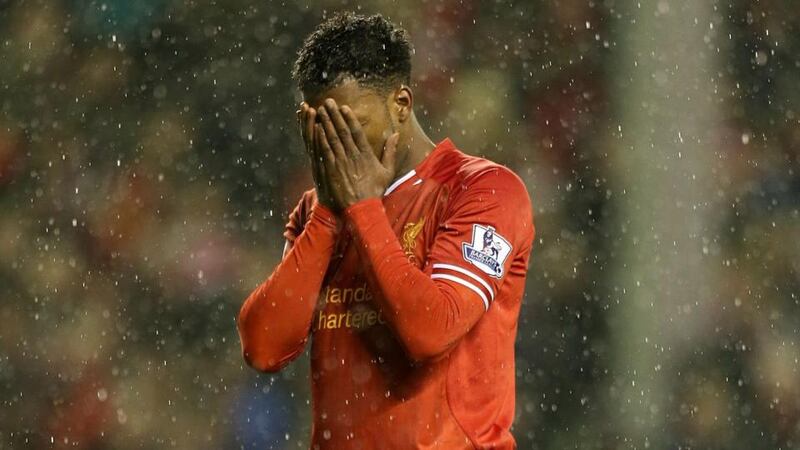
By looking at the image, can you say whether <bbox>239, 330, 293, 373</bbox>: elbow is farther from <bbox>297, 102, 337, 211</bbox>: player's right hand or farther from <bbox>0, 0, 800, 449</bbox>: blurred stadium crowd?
<bbox>0, 0, 800, 449</bbox>: blurred stadium crowd

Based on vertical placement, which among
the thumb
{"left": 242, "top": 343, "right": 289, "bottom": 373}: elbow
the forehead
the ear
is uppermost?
the forehead

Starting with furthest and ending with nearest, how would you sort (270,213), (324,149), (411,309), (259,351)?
(270,213), (259,351), (324,149), (411,309)

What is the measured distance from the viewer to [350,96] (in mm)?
2611

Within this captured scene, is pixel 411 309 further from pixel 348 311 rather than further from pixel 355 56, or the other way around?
pixel 355 56

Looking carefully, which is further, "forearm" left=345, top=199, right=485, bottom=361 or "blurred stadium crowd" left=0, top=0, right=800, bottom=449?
"blurred stadium crowd" left=0, top=0, right=800, bottom=449

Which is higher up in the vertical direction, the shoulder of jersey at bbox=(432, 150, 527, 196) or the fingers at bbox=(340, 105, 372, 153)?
the fingers at bbox=(340, 105, 372, 153)

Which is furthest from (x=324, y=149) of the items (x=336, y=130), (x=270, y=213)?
(x=270, y=213)

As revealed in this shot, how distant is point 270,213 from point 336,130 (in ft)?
9.44

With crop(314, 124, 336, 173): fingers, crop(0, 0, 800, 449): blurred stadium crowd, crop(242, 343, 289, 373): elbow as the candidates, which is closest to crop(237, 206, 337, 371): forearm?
crop(242, 343, 289, 373): elbow

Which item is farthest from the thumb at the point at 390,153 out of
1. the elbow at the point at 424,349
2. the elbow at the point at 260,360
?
the elbow at the point at 260,360

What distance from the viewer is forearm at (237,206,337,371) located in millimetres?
2588

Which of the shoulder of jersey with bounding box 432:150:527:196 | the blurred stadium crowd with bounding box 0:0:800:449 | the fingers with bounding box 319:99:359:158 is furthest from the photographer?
the blurred stadium crowd with bounding box 0:0:800:449

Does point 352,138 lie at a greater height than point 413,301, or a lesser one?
greater

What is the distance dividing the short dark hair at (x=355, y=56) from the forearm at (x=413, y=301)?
0.33 m
